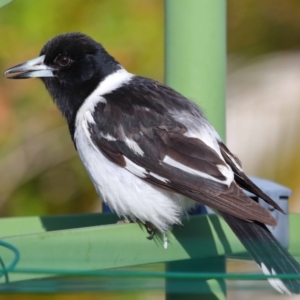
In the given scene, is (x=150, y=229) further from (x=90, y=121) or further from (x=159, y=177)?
(x=90, y=121)

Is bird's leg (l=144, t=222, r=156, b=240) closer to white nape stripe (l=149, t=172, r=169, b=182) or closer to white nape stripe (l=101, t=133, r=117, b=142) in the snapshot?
white nape stripe (l=149, t=172, r=169, b=182)

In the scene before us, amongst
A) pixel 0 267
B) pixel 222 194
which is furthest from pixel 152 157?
pixel 0 267

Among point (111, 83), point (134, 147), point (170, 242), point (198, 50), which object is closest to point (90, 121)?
point (134, 147)

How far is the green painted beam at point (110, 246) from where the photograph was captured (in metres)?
1.55

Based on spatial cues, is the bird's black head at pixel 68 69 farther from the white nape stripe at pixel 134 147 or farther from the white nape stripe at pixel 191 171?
the white nape stripe at pixel 191 171

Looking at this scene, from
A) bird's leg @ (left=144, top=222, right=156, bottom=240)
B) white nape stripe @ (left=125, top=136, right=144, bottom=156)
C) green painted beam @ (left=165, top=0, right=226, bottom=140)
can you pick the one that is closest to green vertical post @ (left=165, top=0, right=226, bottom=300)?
green painted beam @ (left=165, top=0, right=226, bottom=140)

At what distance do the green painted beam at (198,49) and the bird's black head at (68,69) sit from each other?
451mm

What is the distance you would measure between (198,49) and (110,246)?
0.92 metres

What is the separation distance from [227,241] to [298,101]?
2155 mm

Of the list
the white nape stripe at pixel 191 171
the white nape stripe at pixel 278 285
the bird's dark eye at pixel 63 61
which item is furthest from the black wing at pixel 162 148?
the white nape stripe at pixel 278 285

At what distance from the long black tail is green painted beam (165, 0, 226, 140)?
483 millimetres

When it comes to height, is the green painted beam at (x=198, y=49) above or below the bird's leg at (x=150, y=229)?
above

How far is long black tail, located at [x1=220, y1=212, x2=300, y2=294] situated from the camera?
68.9 inches

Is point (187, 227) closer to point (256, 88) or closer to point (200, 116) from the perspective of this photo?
point (200, 116)
